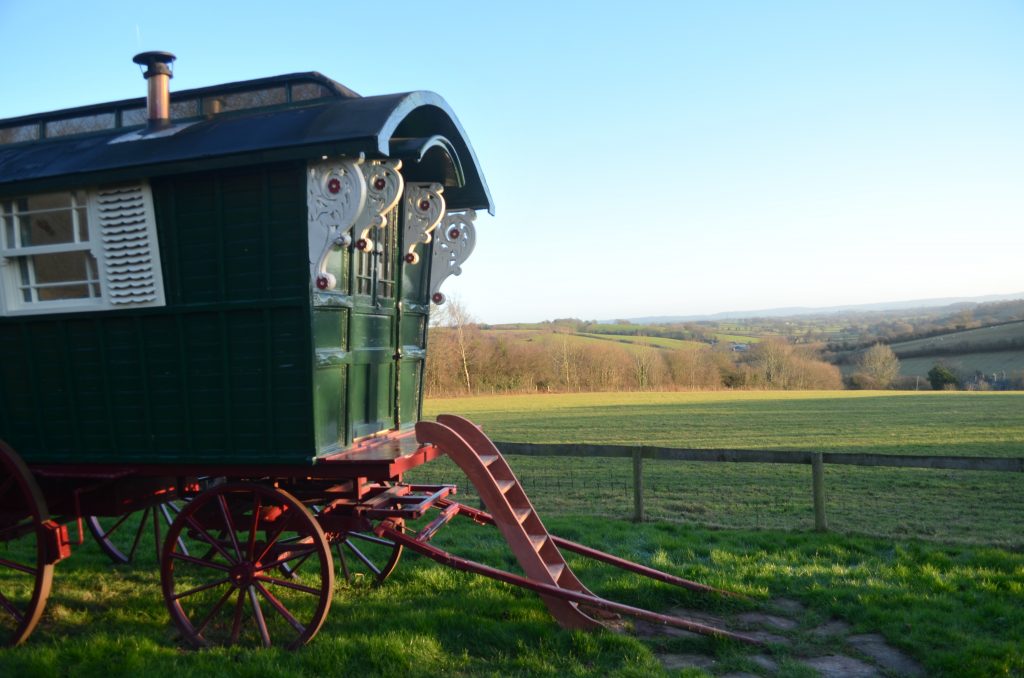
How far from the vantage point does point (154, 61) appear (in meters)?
6.18

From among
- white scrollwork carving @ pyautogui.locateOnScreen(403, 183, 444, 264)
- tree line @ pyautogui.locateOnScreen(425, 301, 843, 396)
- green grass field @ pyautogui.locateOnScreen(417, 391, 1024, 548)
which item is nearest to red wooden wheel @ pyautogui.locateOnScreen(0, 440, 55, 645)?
white scrollwork carving @ pyautogui.locateOnScreen(403, 183, 444, 264)

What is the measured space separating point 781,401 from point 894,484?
3015cm

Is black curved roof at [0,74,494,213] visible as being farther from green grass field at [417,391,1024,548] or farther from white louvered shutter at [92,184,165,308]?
green grass field at [417,391,1024,548]

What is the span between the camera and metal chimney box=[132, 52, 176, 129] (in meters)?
6.14

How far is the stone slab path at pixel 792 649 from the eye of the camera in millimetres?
4746

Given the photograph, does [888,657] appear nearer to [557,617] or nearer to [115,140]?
[557,617]

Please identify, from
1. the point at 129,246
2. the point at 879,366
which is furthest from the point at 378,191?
the point at 879,366

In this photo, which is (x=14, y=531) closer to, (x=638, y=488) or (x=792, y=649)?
(x=792, y=649)

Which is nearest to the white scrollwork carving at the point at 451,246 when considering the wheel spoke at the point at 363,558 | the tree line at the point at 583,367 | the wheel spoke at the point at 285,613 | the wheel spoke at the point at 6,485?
the wheel spoke at the point at 363,558

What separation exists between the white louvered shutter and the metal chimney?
1.00 metres

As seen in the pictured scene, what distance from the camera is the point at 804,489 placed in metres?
12.3

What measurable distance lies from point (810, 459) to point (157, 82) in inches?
300

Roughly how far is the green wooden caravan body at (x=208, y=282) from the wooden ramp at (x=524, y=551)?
865 mm

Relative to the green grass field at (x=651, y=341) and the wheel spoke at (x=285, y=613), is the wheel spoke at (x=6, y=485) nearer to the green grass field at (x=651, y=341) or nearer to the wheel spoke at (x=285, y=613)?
the wheel spoke at (x=285, y=613)
